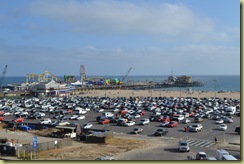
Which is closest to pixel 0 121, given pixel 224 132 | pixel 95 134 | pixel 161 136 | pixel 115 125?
pixel 115 125

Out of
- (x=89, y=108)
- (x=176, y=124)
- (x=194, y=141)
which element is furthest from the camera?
(x=89, y=108)

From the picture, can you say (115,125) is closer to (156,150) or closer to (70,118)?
(70,118)

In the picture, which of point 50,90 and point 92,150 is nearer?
point 92,150

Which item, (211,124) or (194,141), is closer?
(194,141)

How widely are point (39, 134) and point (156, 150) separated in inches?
489

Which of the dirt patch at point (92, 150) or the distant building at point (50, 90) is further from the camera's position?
the distant building at point (50, 90)

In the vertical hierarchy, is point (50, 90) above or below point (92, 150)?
above

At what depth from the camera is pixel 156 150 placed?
22.3 m

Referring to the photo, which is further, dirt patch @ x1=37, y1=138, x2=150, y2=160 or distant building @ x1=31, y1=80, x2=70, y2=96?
distant building @ x1=31, y1=80, x2=70, y2=96

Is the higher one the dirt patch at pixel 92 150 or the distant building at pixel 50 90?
the distant building at pixel 50 90

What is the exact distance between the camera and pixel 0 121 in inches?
1506

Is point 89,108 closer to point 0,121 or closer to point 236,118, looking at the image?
point 0,121

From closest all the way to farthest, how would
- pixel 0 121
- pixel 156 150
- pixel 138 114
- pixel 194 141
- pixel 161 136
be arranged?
1. pixel 156 150
2. pixel 194 141
3. pixel 161 136
4. pixel 0 121
5. pixel 138 114

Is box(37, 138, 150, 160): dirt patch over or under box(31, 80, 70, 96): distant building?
under
